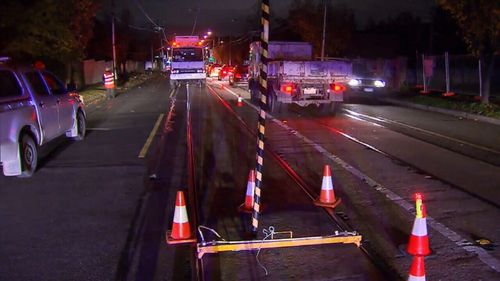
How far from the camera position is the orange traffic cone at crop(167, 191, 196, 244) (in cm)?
605

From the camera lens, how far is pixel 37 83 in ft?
35.5

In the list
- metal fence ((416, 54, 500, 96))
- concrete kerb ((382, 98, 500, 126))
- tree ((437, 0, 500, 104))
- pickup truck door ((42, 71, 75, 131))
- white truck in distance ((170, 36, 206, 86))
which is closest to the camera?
pickup truck door ((42, 71, 75, 131))

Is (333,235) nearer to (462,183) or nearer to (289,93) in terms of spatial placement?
(462,183)

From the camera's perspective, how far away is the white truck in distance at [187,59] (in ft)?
120

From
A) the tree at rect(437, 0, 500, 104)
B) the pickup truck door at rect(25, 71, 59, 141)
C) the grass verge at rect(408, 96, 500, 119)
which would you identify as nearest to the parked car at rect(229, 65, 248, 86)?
the grass verge at rect(408, 96, 500, 119)

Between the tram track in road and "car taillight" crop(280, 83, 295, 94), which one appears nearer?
the tram track in road

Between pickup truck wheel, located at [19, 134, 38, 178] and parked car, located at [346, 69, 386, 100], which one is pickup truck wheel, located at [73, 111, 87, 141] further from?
parked car, located at [346, 69, 386, 100]

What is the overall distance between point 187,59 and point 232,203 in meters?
30.3

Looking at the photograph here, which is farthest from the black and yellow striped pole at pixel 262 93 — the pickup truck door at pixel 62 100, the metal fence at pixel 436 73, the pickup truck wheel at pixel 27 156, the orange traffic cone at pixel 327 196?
the metal fence at pixel 436 73

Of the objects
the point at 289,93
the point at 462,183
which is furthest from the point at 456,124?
the point at 462,183

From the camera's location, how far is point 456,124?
16.7m

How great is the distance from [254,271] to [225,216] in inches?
70.3

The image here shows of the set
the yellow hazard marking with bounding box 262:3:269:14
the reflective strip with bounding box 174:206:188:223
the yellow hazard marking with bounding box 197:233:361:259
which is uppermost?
the yellow hazard marking with bounding box 262:3:269:14

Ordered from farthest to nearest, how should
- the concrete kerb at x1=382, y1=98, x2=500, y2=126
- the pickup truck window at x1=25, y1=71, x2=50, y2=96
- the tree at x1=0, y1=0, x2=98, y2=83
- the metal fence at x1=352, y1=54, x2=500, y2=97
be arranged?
the metal fence at x1=352, y1=54, x2=500, y2=97
the tree at x1=0, y1=0, x2=98, y2=83
the concrete kerb at x1=382, y1=98, x2=500, y2=126
the pickup truck window at x1=25, y1=71, x2=50, y2=96
